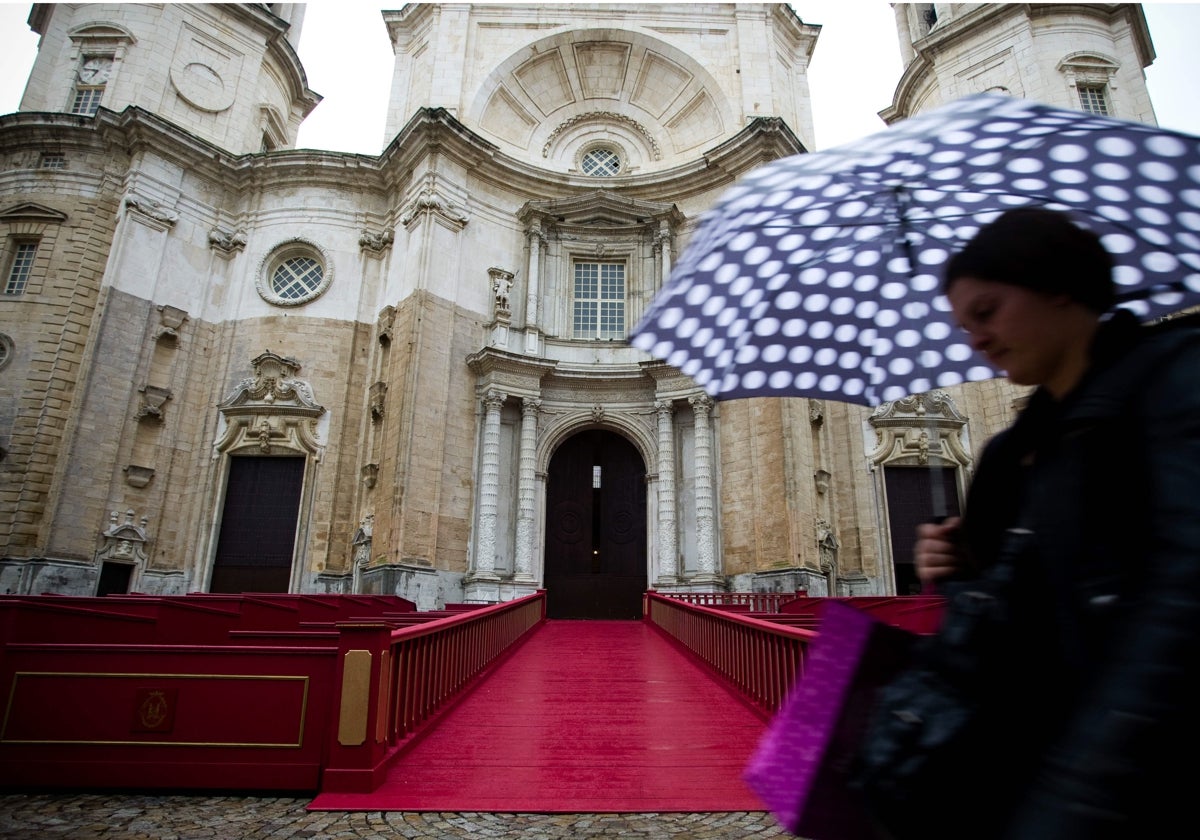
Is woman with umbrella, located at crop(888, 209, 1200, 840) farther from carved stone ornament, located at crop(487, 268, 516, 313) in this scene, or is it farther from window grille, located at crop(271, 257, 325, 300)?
window grille, located at crop(271, 257, 325, 300)

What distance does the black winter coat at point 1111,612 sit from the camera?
817mm

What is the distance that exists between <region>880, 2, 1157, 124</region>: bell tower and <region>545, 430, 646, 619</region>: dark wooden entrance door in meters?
15.0

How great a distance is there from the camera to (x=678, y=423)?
1919 centimetres

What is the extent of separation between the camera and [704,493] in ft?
58.5

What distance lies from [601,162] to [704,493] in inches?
457

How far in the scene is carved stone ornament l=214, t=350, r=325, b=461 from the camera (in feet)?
61.9

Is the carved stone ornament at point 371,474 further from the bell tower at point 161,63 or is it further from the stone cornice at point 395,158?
the bell tower at point 161,63

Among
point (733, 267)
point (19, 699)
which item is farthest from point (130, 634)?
point (733, 267)

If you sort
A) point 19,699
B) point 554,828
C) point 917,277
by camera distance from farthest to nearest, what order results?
1. point 19,699
2. point 554,828
3. point 917,277

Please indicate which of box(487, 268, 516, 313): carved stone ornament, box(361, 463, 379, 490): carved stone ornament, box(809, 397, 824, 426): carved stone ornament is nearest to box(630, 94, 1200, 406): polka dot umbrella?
box(809, 397, 824, 426): carved stone ornament

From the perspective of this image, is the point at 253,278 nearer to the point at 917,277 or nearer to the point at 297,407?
the point at 297,407

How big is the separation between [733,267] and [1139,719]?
190 cm

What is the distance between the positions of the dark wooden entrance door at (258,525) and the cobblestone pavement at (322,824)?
1509 cm

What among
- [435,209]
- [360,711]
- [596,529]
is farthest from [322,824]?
[435,209]
